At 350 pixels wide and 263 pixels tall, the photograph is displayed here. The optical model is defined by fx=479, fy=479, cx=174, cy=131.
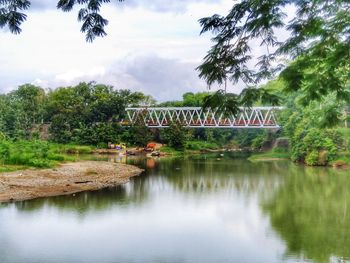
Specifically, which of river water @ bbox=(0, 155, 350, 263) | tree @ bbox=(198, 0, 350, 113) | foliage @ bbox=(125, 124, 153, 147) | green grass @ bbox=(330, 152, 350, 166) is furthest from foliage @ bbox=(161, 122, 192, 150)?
tree @ bbox=(198, 0, 350, 113)

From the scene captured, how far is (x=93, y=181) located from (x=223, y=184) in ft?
20.0

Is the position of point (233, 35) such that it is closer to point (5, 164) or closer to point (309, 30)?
point (309, 30)

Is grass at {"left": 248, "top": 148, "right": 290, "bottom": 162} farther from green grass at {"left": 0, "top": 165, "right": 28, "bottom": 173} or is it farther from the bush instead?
green grass at {"left": 0, "top": 165, "right": 28, "bottom": 173}

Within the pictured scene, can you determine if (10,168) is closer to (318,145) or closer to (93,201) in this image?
(93,201)

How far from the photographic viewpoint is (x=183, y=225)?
44.9 feet

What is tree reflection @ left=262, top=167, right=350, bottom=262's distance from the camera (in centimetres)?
1112

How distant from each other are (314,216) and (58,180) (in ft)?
36.0

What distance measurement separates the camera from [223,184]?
74.7ft

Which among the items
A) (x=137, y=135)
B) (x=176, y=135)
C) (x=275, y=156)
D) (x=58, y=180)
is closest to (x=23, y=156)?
(x=58, y=180)

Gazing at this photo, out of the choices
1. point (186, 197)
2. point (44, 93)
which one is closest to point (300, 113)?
point (186, 197)

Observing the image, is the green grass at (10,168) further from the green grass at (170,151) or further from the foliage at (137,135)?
the foliage at (137,135)

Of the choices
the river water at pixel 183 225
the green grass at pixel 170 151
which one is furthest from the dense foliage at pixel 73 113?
the river water at pixel 183 225

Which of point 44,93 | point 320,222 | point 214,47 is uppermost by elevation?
point 44,93

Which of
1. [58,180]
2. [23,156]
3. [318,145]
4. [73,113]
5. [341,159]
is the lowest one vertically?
[58,180]
